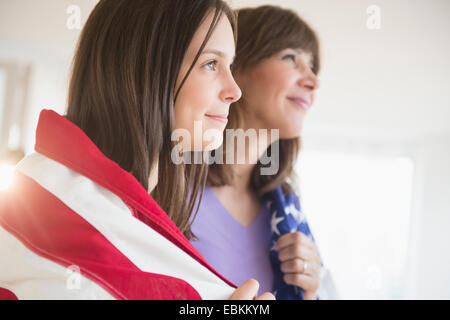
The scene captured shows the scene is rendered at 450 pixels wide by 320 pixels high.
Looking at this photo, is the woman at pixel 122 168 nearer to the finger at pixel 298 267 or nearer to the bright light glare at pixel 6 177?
the bright light glare at pixel 6 177

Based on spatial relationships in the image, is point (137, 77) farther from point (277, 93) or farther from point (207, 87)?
point (277, 93)

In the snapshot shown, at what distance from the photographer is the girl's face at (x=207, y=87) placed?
36 centimetres

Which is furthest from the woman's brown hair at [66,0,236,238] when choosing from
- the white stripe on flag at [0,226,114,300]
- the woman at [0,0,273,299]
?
the white stripe on flag at [0,226,114,300]

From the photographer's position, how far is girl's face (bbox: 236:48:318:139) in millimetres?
511

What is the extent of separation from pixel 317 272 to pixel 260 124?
23cm

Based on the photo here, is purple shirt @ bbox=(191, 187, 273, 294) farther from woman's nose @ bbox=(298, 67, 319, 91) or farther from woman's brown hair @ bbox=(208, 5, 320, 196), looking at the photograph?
woman's nose @ bbox=(298, 67, 319, 91)

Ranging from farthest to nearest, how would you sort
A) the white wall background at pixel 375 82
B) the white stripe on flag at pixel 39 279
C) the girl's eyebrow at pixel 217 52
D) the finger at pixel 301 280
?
the white wall background at pixel 375 82
the finger at pixel 301 280
the girl's eyebrow at pixel 217 52
the white stripe on flag at pixel 39 279

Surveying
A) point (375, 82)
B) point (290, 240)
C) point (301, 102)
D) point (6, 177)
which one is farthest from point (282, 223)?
point (375, 82)

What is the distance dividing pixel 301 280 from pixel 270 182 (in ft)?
0.55

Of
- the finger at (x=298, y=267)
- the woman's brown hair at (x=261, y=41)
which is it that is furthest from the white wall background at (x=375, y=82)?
the finger at (x=298, y=267)

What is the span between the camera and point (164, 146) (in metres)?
0.39

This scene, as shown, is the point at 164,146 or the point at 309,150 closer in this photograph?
the point at 164,146

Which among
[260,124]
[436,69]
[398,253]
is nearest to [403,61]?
[436,69]
